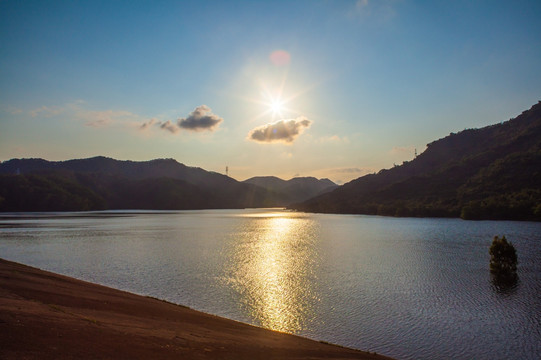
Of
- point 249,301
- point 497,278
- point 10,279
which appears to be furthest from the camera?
point 497,278

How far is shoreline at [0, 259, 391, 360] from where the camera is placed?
11.4m

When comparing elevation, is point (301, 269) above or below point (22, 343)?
below

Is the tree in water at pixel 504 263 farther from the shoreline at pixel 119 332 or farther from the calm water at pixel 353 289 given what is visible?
the shoreline at pixel 119 332

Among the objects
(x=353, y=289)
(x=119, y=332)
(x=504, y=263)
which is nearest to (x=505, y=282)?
(x=504, y=263)

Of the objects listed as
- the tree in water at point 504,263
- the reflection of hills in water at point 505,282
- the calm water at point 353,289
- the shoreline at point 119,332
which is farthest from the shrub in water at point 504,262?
the shoreline at point 119,332

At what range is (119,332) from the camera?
14250 mm

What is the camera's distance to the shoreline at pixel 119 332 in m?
11.4

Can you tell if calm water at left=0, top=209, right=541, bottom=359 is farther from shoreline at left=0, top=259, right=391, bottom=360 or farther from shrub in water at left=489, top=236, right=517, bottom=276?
shoreline at left=0, top=259, right=391, bottom=360

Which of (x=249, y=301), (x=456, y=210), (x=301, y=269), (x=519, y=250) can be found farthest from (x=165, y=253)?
(x=456, y=210)

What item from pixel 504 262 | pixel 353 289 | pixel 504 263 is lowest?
pixel 353 289

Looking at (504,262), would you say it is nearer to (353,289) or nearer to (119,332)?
(353,289)

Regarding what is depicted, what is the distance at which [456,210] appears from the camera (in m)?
162

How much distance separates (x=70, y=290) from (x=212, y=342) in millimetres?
14332

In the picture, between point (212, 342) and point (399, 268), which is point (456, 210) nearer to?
point (399, 268)
